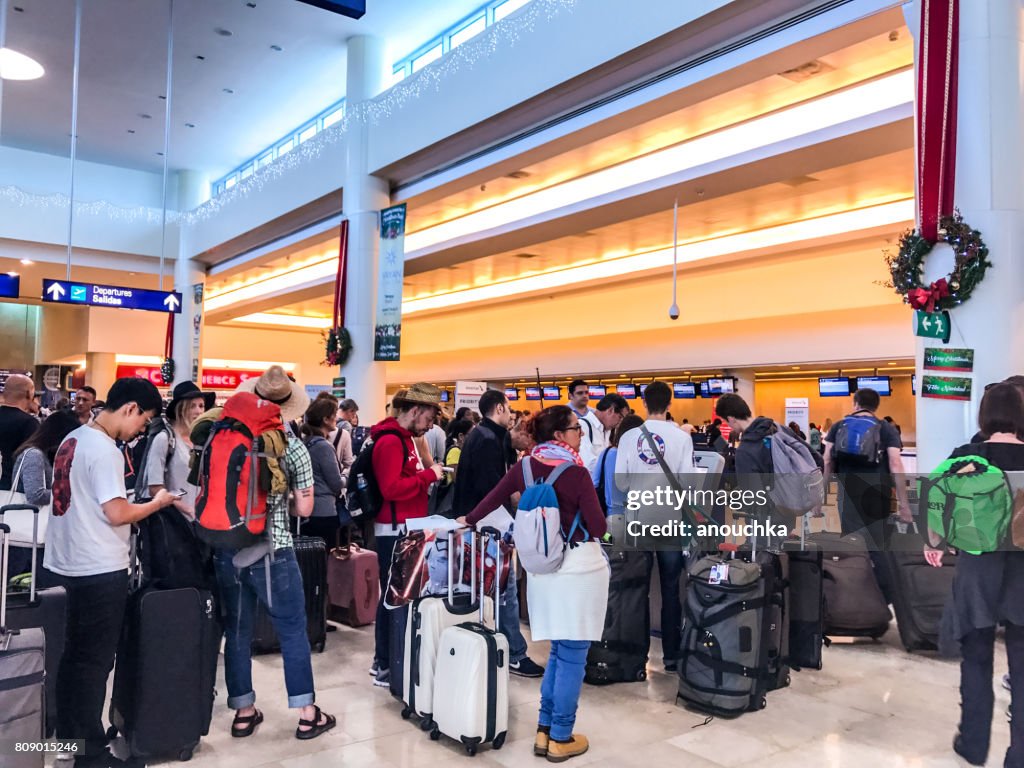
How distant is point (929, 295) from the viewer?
17.8ft

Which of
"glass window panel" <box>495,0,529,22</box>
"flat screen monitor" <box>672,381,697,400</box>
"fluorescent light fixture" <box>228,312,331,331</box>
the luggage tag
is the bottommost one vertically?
the luggage tag

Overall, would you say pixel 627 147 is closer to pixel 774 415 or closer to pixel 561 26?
pixel 561 26

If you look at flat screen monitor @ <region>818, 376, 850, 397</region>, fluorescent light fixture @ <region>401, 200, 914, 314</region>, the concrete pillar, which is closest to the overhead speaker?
fluorescent light fixture @ <region>401, 200, 914, 314</region>

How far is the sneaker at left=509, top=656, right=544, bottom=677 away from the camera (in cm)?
443

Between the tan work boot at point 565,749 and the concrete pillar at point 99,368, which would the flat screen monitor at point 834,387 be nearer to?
the tan work boot at point 565,749

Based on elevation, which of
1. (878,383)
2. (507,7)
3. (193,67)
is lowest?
(878,383)

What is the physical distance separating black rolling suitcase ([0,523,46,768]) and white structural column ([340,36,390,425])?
9.41m

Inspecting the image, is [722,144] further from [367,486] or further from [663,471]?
[367,486]

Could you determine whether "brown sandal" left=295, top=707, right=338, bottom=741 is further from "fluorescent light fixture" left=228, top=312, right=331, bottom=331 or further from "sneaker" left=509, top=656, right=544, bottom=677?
"fluorescent light fixture" left=228, top=312, right=331, bottom=331

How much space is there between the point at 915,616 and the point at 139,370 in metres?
22.3

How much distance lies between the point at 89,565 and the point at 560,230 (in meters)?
9.22

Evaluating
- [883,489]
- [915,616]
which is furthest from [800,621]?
[883,489]

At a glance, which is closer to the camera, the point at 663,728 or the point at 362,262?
the point at 663,728

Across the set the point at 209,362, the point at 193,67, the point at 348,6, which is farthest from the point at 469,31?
the point at 209,362
